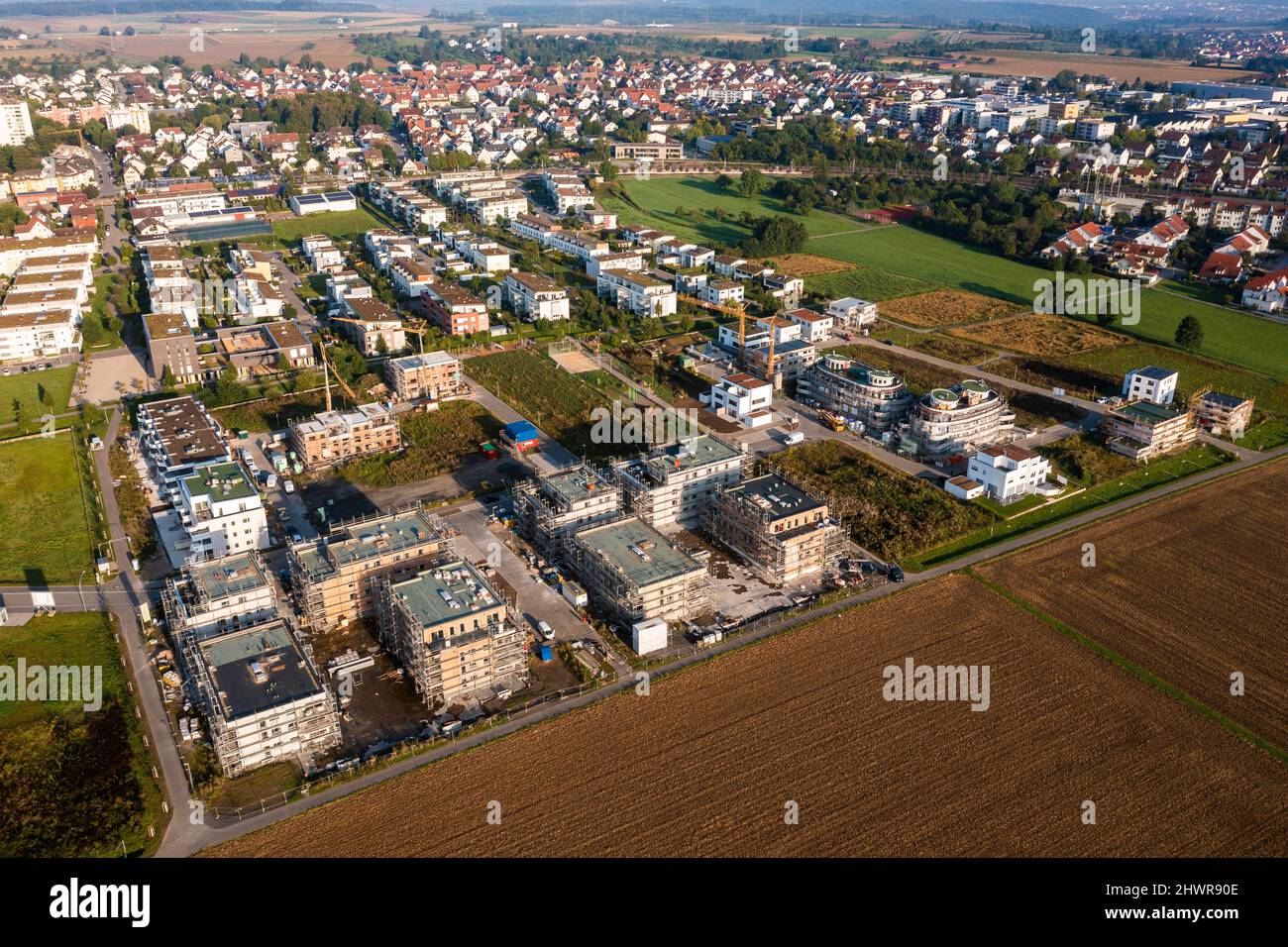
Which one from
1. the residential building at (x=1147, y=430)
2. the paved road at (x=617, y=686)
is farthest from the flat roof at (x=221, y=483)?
the residential building at (x=1147, y=430)

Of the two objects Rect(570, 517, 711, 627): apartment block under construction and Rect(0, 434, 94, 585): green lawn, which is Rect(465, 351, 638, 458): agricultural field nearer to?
Rect(570, 517, 711, 627): apartment block under construction

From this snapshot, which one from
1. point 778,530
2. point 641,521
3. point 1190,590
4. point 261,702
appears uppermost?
point 641,521

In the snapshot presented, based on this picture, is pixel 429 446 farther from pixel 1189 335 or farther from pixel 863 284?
pixel 1189 335

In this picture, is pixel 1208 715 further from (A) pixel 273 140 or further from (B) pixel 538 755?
(A) pixel 273 140

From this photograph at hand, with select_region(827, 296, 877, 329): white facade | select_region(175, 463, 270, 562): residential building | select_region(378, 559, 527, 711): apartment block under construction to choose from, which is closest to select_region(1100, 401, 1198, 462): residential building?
select_region(827, 296, 877, 329): white facade

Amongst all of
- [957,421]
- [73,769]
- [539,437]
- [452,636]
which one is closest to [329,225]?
[539,437]

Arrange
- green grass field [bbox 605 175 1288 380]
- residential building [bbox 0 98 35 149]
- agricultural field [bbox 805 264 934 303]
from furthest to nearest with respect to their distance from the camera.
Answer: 1. residential building [bbox 0 98 35 149]
2. agricultural field [bbox 805 264 934 303]
3. green grass field [bbox 605 175 1288 380]

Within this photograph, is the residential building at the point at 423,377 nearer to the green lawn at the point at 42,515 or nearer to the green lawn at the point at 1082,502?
the green lawn at the point at 42,515
